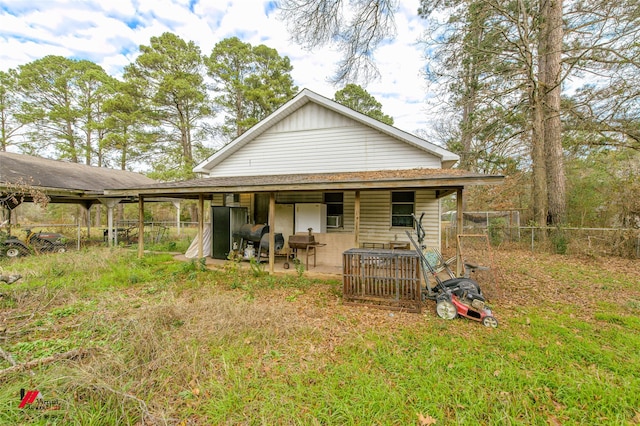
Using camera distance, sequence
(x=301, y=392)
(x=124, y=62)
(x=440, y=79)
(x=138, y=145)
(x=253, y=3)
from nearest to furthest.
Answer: (x=301, y=392) → (x=253, y=3) → (x=440, y=79) → (x=124, y=62) → (x=138, y=145)

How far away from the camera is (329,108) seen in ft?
29.7

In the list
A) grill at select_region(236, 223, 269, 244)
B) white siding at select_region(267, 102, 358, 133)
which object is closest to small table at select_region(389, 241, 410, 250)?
grill at select_region(236, 223, 269, 244)

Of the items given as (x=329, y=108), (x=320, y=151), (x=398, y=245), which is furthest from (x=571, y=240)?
(x=329, y=108)

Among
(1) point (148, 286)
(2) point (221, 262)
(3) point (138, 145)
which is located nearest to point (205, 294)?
(1) point (148, 286)

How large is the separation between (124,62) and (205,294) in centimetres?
1943

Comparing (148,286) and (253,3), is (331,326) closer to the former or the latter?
(148,286)

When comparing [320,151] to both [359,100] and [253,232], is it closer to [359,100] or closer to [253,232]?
[253,232]

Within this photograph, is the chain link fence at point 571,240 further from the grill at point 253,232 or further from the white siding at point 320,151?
the grill at point 253,232

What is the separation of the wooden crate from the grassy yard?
30 centimetres

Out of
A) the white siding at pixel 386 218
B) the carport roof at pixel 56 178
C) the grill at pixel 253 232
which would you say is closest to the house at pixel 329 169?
the white siding at pixel 386 218

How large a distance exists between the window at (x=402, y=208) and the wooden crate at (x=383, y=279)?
3764 mm

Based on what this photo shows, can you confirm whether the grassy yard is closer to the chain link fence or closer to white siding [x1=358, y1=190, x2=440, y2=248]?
white siding [x1=358, y1=190, x2=440, y2=248]

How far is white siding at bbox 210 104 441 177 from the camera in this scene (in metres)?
8.36

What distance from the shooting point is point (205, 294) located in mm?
5500
